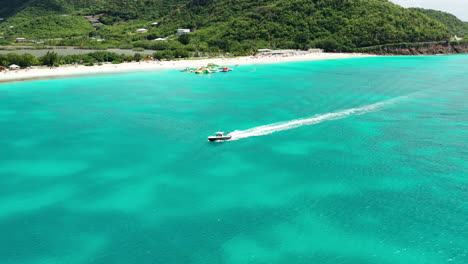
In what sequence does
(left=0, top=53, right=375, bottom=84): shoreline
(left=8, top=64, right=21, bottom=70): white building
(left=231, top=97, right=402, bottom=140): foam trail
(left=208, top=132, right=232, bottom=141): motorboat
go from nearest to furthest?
(left=208, top=132, right=232, bottom=141): motorboat → (left=231, top=97, right=402, bottom=140): foam trail → (left=0, top=53, right=375, bottom=84): shoreline → (left=8, top=64, right=21, bottom=70): white building

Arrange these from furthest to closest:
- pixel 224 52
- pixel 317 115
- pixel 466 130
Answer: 1. pixel 224 52
2. pixel 317 115
3. pixel 466 130

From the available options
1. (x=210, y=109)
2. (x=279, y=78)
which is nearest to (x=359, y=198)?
(x=210, y=109)

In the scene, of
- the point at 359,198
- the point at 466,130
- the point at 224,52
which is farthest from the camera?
the point at 224,52

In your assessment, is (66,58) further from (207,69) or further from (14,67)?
(207,69)

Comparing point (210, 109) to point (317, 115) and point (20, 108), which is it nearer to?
point (317, 115)

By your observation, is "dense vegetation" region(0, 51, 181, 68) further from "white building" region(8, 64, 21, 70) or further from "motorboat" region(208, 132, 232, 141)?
"motorboat" region(208, 132, 232, 141)

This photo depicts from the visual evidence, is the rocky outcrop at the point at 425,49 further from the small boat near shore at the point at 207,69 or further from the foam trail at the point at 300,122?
the foam trail at the point at 300,122

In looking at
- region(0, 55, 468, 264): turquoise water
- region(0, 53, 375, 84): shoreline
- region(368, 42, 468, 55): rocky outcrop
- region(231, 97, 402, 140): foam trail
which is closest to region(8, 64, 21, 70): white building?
region(0, 53, 375, 84): shoreline

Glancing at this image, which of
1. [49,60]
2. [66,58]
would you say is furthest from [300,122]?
[66,58]
